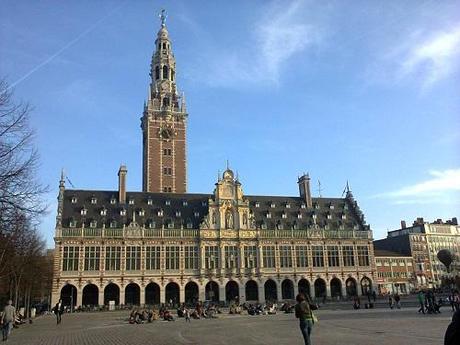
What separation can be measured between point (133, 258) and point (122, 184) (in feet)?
39.3

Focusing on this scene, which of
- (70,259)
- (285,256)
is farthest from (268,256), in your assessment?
(70,259)

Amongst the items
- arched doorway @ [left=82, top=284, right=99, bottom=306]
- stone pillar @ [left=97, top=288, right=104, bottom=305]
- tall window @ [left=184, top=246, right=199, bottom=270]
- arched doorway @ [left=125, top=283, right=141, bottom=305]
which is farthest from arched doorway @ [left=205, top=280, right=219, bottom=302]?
arched doorway @ [left=82, top=284, right=99, bottom=306]

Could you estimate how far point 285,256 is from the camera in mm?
69125

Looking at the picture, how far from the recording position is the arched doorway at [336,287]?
230 ft

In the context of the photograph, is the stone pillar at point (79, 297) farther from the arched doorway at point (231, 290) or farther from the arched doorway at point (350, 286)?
the arched doorway at point (350, 286)

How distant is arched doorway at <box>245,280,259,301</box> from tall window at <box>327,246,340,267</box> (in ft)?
40.9

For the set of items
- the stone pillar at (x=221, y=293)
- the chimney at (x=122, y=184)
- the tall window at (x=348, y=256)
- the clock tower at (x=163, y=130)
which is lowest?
the stone pillar at (x=221, y=293)

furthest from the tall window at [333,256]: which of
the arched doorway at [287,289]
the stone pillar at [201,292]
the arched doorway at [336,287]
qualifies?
the stone pillar at [201,292]

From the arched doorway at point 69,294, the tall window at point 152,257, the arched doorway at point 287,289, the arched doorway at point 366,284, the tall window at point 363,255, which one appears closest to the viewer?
the arched doorway at point 69,294

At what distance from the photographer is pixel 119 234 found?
2467 inches

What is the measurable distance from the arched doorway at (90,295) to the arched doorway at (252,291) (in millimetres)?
21115

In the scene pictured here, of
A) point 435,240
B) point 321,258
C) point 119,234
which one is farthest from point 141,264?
point 435,240

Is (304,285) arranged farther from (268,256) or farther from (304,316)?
(304,316)

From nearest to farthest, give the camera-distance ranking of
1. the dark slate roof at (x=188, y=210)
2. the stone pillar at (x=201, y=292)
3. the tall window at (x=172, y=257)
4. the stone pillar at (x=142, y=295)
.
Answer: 1. the stone pillar at (x=142, y=295)
2. the stone pillar at (x=201, y=292)
3. the tall window at (x=172, y=257)
4. the dark slate roof at (x=188, y=210)
